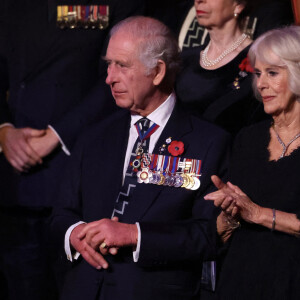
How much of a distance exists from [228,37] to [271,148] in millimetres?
749

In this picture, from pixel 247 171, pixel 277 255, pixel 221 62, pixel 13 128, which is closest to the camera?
pixel 277 255

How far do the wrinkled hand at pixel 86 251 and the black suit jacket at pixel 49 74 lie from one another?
0.70 metres

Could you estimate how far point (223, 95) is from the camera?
3176 millimetres

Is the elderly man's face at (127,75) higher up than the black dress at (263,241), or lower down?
higher up

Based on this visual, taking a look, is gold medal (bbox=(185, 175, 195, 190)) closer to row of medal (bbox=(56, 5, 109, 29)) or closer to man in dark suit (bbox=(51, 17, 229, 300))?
man in dark suit (bbox=(51, 17, 229, 300))

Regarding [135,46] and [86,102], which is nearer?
[135,46]

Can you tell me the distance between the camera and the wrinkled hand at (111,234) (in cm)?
261

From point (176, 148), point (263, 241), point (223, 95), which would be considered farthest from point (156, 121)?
point (263, 241)

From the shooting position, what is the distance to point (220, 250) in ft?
9.12

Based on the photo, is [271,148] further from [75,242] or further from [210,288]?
[75,242]

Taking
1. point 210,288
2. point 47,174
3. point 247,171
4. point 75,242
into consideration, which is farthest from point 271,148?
point 47,174

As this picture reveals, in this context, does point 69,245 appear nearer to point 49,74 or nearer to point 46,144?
point 46,144

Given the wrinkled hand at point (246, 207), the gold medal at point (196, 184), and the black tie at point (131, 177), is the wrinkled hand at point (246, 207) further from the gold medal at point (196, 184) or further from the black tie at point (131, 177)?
the black tie at point (131, 177)

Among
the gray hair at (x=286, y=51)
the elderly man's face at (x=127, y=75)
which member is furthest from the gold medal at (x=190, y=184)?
the gray hair at (x=286, y=51)
